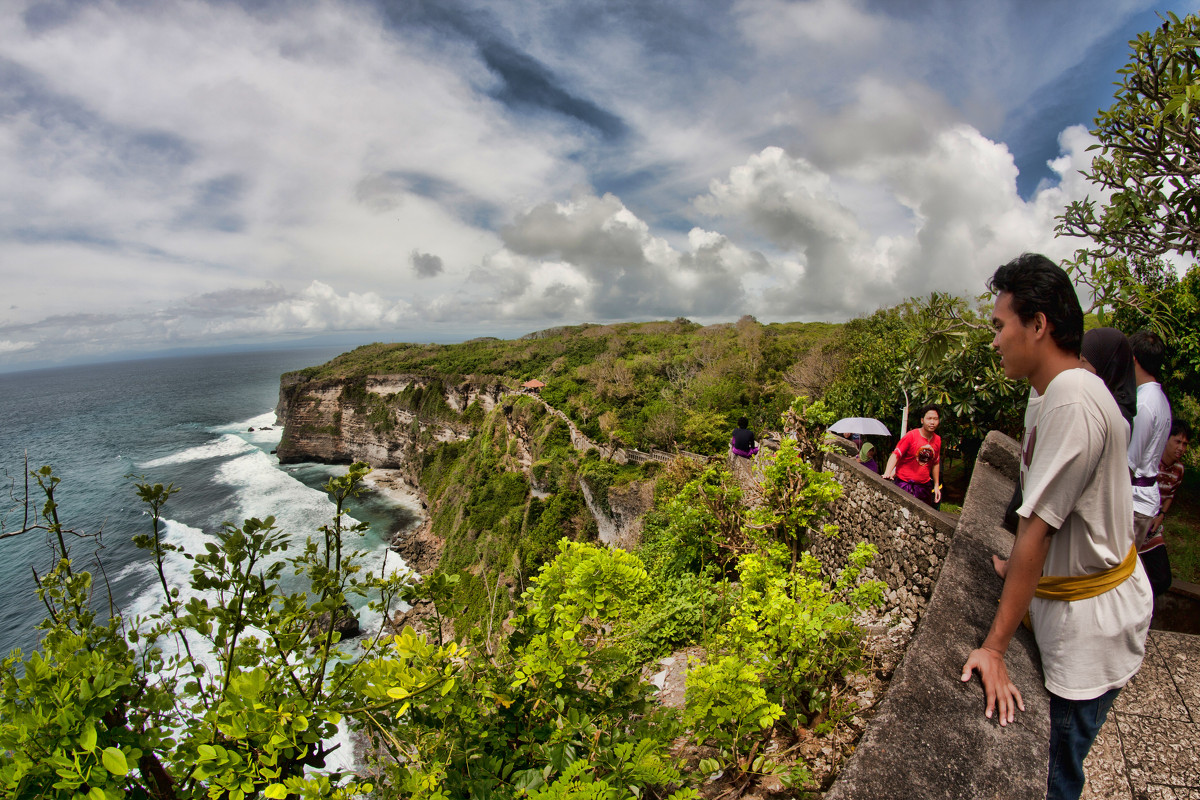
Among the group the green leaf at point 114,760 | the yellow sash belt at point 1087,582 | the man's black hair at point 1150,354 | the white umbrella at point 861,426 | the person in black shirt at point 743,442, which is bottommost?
the person in black shirt at point 743,442

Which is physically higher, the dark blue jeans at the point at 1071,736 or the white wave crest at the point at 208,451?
the dark blue jeans at the point at 1071,736

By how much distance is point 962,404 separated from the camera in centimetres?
1011

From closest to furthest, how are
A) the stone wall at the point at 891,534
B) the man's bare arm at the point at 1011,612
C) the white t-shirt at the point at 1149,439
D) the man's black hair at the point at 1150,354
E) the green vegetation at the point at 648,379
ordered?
1. the man's bare arm at the point at 1011,612
2. the white t-shirt at the point at 1149,439
3. the man's black hair at the point at 1150,354
4. the stone wall at the point at 891,534
5. the green vegetation at the point at 648,379

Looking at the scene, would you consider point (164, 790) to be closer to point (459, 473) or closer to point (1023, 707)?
point (1023, 707)

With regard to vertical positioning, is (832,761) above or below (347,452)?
above

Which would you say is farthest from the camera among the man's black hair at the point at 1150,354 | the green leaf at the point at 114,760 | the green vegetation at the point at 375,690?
the man's black hair at the point at 1150,354

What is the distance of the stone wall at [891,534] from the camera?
16.3ft

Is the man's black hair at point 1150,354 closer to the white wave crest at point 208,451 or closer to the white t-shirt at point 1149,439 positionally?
the white t-shirt at point 1149,439

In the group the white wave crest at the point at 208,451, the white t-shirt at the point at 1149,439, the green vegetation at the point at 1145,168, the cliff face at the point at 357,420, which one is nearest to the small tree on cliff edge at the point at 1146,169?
the green vegetation at the point at 1145,168

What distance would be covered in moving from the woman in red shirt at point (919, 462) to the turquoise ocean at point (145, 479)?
7.11 metres

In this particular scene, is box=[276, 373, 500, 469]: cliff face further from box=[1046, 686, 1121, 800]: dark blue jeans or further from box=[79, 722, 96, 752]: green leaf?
box=[1046, 686, 1121, 800]: dark blue jeans

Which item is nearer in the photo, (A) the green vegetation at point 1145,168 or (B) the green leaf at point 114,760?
(B) the green leaf at point 114,760

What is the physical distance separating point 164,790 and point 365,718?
67 cm

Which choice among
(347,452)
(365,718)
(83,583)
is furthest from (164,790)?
(347,452)
